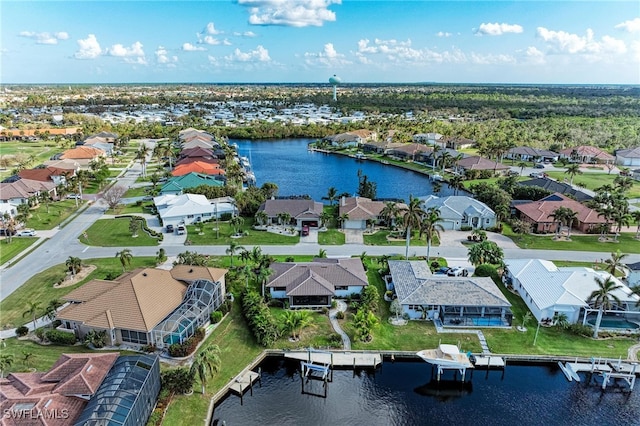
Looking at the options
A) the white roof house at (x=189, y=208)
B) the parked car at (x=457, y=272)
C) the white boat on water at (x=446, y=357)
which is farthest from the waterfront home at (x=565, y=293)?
the white roof house at (x=189, y=208)

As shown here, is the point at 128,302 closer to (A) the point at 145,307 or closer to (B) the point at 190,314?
(A) the point at 145,307

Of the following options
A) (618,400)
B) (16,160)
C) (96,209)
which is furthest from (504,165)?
(16,160)

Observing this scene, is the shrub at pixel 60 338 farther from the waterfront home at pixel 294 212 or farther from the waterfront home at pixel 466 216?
the waterfront home at pixel 466 216

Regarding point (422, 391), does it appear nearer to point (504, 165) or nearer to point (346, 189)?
point (346, 189)

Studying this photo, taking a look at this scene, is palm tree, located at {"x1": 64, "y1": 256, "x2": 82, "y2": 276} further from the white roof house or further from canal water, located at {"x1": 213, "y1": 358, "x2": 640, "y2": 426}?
canal water, located at {"x1": 213, "y1": 358, "x2": 640, "y2": 426}

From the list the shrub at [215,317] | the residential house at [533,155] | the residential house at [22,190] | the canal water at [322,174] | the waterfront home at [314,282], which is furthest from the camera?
the residential house at [533,155]

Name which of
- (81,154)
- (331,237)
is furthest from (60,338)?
(81,154)
